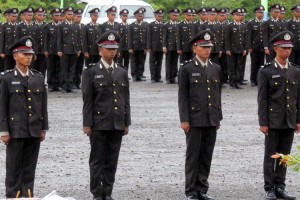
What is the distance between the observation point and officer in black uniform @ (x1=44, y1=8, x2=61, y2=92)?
2516cm

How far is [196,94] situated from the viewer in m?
11.8

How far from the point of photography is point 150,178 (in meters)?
12.9

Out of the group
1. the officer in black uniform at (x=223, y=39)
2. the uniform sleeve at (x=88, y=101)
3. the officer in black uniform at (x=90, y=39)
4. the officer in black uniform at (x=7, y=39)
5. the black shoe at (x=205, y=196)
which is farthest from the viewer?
the officer in black uniform at (x=223, y=39)

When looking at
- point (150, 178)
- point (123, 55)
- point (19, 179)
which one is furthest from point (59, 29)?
point (19, 179)

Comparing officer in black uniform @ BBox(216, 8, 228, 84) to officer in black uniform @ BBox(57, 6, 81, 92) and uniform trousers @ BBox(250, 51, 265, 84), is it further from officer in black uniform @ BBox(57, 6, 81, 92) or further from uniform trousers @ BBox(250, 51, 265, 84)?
officer in black uniform @ BBox(57, 6, 81, 92)

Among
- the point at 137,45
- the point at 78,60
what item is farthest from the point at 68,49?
the point at 137,45

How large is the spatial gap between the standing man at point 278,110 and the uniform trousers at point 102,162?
5.79ft

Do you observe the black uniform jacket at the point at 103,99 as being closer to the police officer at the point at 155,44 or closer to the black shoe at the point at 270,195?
the black shoe at the point at 270,195

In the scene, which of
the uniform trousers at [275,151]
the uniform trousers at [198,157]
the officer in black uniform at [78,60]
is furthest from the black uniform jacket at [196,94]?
the officer in black uniform at [78,60]

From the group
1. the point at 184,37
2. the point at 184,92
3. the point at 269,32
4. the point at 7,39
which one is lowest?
the point at 184,37

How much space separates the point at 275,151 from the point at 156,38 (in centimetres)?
1617

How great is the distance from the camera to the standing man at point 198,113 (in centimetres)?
1170

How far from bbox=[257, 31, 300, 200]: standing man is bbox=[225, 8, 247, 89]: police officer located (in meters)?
13.5

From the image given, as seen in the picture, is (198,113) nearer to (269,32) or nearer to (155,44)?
(269,32)
